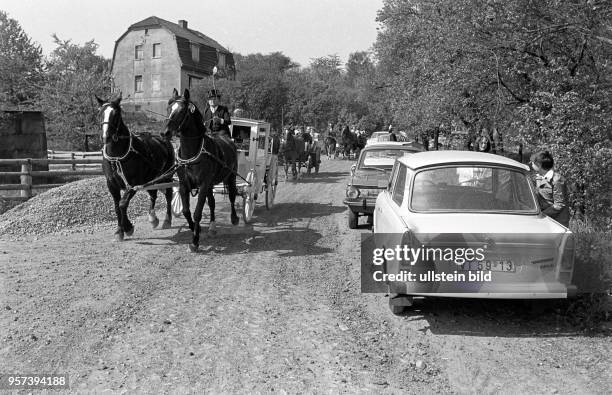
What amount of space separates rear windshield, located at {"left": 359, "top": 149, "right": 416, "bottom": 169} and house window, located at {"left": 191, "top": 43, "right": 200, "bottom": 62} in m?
46.9

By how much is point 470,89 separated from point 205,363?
38.7 feet

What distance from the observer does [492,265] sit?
588 centimetres

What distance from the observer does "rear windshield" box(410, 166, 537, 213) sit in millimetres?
6691

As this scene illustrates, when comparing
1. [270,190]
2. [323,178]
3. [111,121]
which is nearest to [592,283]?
[111,121]

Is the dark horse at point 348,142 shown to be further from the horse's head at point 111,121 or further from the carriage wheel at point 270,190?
the horse's head at point 111,121

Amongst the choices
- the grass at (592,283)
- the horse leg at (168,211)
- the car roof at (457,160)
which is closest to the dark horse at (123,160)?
the horse leg at (168,211)

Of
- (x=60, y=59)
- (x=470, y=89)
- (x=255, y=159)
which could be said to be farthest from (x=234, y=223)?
(x=60, y=59)

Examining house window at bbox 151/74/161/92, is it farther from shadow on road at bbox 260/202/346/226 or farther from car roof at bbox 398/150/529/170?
car roof at bbox 398/150/529/170

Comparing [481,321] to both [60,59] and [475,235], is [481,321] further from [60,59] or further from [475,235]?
[60,59]

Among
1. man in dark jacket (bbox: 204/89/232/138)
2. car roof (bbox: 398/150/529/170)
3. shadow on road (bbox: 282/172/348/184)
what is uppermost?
man in dark jacket (bbox: 204/89/232/138)

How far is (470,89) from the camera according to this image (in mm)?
14984

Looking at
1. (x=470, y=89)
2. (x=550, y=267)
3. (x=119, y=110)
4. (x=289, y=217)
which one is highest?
(x=470, y=89)

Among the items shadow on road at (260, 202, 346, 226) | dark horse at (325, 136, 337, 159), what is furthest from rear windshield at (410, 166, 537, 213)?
dark horse at (325, 136, 337, 159)

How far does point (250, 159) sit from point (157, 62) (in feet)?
152
